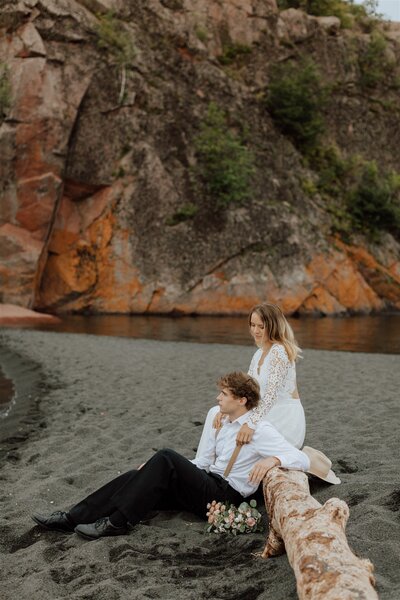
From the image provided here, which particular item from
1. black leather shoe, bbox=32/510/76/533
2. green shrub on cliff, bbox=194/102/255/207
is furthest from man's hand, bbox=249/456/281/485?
green shrub on cliff, bbox=194/102/255/207

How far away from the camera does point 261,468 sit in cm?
480

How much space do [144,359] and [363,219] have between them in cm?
3059

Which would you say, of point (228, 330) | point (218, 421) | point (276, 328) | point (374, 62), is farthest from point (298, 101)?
point (218, 421)

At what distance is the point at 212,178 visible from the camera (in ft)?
125

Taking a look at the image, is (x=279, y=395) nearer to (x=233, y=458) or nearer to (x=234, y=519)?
(x=233, y=458)

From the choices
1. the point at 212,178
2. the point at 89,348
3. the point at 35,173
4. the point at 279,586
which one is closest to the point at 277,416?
the point at 279,586

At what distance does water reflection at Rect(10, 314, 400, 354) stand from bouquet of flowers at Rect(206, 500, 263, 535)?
1534 centimetres

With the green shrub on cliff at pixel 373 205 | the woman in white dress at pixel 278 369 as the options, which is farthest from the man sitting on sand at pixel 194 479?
the green shrub on cliff at pixel 373 205

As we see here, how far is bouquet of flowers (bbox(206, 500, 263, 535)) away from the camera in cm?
488

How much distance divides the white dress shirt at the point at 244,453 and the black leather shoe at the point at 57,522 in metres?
1.19

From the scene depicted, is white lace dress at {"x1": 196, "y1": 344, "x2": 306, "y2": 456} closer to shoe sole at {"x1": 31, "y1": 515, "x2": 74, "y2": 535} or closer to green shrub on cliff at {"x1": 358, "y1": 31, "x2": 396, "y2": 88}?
shoe sole at {"x1": 31, "y1": 515, "x2": 74, "y2": 535}

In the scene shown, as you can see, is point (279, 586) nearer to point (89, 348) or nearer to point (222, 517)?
point (222, 517)

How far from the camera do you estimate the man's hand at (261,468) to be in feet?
15.7

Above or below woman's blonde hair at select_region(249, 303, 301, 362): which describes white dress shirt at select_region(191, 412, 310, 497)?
below
